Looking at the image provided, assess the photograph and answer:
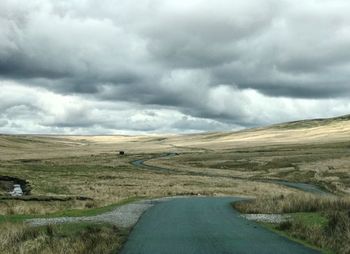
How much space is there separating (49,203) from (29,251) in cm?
2435

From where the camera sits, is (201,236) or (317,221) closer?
(201,236)

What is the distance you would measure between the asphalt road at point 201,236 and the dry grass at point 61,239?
2.50ft

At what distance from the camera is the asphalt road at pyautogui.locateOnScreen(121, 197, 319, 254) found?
57.1 feet

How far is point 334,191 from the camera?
209ft

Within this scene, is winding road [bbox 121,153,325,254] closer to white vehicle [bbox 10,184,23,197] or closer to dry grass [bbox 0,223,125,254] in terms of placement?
dry grass [bbox 0,223,125,254]

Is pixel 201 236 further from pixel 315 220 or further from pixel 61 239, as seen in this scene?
pixel 315 220

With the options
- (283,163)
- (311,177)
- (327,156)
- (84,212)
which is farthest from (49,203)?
(327,156)

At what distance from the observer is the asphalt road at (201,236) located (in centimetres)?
1741

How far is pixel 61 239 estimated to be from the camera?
19.2m

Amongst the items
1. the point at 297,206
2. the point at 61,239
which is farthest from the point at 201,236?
the point at 297,206

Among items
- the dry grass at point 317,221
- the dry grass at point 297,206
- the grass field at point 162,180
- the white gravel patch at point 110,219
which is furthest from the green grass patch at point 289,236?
the grass field at point 162,180

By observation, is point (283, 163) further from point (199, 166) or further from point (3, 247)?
point (3, 247)

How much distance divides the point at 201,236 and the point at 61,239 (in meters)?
5.20

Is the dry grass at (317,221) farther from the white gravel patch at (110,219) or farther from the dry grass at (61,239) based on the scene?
the white gravel patch at (110,219)
